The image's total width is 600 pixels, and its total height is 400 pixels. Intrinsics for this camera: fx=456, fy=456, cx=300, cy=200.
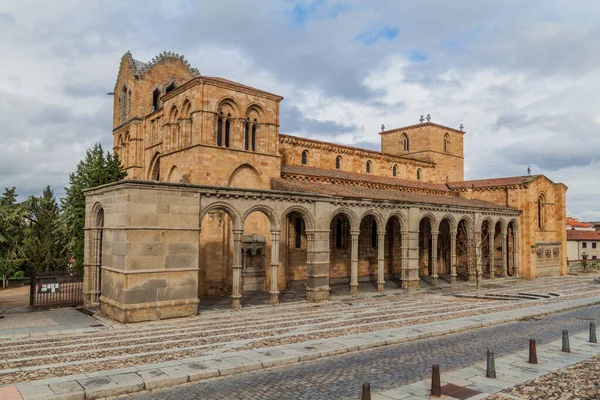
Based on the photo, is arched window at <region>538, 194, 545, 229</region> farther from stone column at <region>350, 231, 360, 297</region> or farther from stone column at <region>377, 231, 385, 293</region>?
stone column at <region>350, 231, 360, 297</region>

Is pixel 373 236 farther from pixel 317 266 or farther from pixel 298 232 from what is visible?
pixel 317 266

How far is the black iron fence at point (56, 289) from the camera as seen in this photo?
72.6 ft

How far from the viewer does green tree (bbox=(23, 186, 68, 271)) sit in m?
40.2

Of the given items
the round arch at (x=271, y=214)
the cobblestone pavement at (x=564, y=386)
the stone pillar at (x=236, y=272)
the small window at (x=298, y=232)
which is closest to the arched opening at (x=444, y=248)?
the small window at (x=298, y=232)

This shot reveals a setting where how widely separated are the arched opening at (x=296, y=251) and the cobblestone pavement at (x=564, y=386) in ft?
64.0

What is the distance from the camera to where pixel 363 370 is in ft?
39.7

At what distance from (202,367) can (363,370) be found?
4224 millimetres

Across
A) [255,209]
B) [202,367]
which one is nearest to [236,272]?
[255,209]

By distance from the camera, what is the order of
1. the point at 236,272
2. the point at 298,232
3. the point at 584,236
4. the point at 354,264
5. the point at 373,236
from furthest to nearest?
the point at 584,236 → the point at 373,236 → the point at 298,232 → the point at 354,264 → the point at 236,272

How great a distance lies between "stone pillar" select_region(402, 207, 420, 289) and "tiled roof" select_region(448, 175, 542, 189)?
16.6m

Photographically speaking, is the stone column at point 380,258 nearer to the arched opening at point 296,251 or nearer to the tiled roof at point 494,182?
the arched opening at point 296,251

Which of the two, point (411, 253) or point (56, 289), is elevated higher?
point (411, 253)

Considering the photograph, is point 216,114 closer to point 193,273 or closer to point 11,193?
point 193,273

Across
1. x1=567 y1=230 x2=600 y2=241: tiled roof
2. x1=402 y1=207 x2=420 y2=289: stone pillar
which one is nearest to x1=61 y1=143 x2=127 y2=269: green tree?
x1=402 y1=207 x2=420 y2=289: stone pillar
